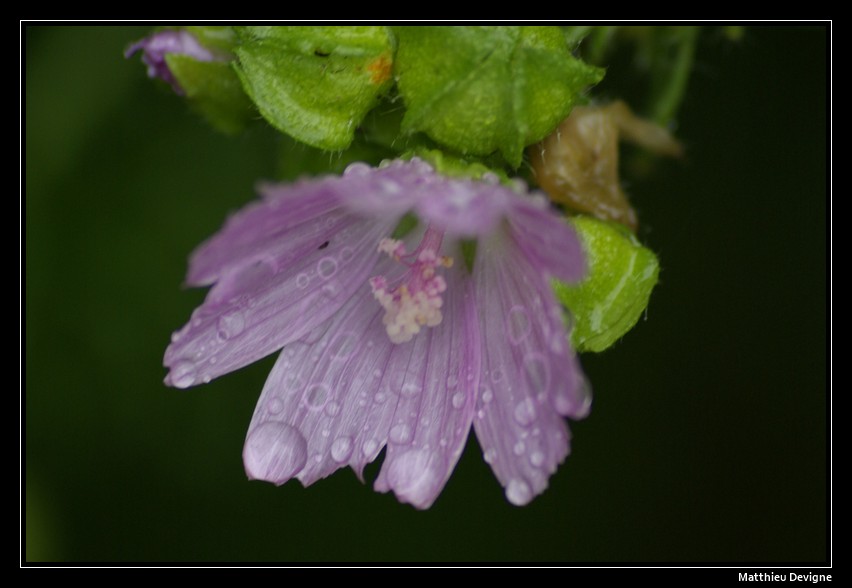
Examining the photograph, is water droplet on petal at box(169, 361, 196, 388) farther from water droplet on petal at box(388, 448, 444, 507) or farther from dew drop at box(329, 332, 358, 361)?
water droplet on petal at box(388, 448, 444, 507)

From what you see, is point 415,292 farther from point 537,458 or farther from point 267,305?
point 537,458

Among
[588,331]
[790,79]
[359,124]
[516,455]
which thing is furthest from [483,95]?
[790,79]

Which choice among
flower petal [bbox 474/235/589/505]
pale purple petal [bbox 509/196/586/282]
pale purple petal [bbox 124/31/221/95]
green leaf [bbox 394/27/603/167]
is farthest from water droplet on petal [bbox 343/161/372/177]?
pale purple petal [bbox 124/31/221/95]

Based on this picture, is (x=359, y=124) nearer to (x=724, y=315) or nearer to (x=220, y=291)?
(x=220, y=291)

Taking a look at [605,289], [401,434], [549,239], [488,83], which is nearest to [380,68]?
[488,83]

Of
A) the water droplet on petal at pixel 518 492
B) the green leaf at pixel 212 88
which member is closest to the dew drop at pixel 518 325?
the water droplet on petal at pixel 518 492

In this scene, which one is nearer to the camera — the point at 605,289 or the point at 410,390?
the point at 605,289
